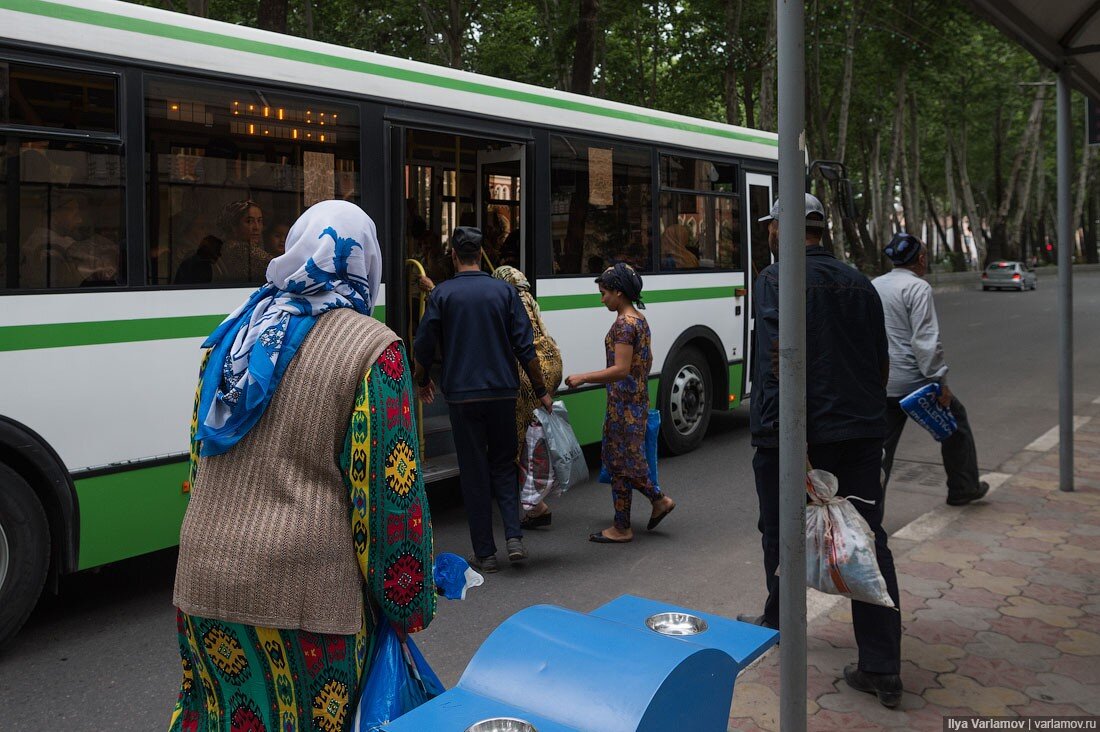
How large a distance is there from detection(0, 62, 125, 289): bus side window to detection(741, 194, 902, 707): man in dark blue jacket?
3187mm

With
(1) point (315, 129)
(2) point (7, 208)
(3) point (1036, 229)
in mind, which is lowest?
(2) point (7, 208)

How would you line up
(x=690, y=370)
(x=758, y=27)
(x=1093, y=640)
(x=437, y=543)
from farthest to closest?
(x=758, y=27), (x=690, y=370), (x=437, y=543), (x=1093, y=640)

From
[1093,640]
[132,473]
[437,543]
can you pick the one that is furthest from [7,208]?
[1093,640]

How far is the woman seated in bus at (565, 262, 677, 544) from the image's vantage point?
608 centimetres

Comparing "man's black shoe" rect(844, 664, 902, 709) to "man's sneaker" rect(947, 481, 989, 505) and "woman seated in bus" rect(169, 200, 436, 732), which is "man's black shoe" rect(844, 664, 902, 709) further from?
"man's sneaker" rect(947, 481, 989, 505)

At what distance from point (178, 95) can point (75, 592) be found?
2.72 m

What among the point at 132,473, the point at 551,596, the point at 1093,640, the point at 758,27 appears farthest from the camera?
the point at 758,27

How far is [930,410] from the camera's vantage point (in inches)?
242

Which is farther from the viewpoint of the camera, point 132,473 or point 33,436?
point 132,473

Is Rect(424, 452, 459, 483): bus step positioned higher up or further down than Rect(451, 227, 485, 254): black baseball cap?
further down

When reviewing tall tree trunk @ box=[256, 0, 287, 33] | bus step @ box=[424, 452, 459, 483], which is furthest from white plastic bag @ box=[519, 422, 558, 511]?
tall tree trunk @ box=[256, 0, 287, 33]

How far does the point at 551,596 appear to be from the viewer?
5.46m

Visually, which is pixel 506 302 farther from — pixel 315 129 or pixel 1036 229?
pixel 1036 229

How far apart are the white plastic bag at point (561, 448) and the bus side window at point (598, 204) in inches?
72.4
